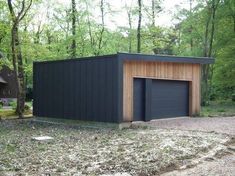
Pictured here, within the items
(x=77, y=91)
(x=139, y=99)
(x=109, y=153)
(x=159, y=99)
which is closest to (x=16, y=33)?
(x=77, y=91)

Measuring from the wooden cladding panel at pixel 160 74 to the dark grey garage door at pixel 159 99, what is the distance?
0.24m

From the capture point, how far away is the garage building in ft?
49.6

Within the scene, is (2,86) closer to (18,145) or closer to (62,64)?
(62,64)

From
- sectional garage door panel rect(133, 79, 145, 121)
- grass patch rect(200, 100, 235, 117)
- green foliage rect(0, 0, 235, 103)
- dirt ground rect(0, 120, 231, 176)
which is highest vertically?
green foliage rect(0, 0, 235, 103)

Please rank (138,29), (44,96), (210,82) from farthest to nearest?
(210,82)
(138,29)
(44,96)

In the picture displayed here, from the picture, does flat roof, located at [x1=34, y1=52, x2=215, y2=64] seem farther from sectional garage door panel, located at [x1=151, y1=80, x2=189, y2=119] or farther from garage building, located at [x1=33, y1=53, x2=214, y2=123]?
sectional garage door panel, located at [x1=151, y1=80, x2=189, y2=119]

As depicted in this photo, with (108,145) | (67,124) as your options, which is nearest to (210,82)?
(67,124)

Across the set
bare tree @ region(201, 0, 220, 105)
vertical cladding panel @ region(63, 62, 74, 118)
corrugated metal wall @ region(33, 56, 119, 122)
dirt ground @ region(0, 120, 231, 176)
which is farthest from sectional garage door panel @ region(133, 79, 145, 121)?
bare tree @ region(201, 0, 220, 105)

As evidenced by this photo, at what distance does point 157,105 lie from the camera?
17203 millimetres

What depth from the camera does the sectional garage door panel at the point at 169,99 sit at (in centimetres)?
1711

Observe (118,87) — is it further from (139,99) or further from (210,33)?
(210,33)

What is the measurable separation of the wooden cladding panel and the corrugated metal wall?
0.62m

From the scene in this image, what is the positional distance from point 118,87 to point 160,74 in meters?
3.02

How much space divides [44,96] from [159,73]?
5.75 metres
